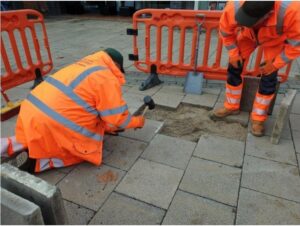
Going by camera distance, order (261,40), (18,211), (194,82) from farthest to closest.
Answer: (194,82) → (261,40) → (18,211)

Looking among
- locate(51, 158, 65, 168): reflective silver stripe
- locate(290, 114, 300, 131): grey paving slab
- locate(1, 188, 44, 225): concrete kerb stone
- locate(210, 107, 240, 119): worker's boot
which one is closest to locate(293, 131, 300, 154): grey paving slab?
locate(290, 114, 300, 131): grey paving slab

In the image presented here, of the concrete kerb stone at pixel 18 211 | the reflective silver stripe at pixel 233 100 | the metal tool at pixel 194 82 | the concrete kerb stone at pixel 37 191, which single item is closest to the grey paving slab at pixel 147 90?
the metal tool at pixel 194 82

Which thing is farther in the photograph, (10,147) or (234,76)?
(234,76)

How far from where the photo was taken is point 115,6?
16375 millimetres

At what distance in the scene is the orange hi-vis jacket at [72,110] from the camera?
2467 mm

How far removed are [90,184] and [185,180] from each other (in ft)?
3.10

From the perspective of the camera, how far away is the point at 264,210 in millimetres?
2314

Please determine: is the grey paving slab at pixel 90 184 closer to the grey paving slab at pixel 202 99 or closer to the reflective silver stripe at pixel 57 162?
the reflective silver stripe at pixel 57 162

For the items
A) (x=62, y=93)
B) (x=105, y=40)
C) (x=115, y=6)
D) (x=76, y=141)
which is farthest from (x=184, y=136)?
Result: (x=115, y=6)

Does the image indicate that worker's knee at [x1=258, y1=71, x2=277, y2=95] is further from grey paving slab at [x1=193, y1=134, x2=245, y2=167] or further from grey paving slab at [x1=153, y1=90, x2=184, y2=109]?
grey paving slab at [x1=153, y1=90, x2=184, y2=109]

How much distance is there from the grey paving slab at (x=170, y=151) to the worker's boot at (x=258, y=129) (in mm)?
839

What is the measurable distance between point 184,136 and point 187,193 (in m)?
1.07

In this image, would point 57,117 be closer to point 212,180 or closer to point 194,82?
point 212,180

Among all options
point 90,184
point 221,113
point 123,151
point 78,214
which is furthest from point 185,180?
point 221,113
